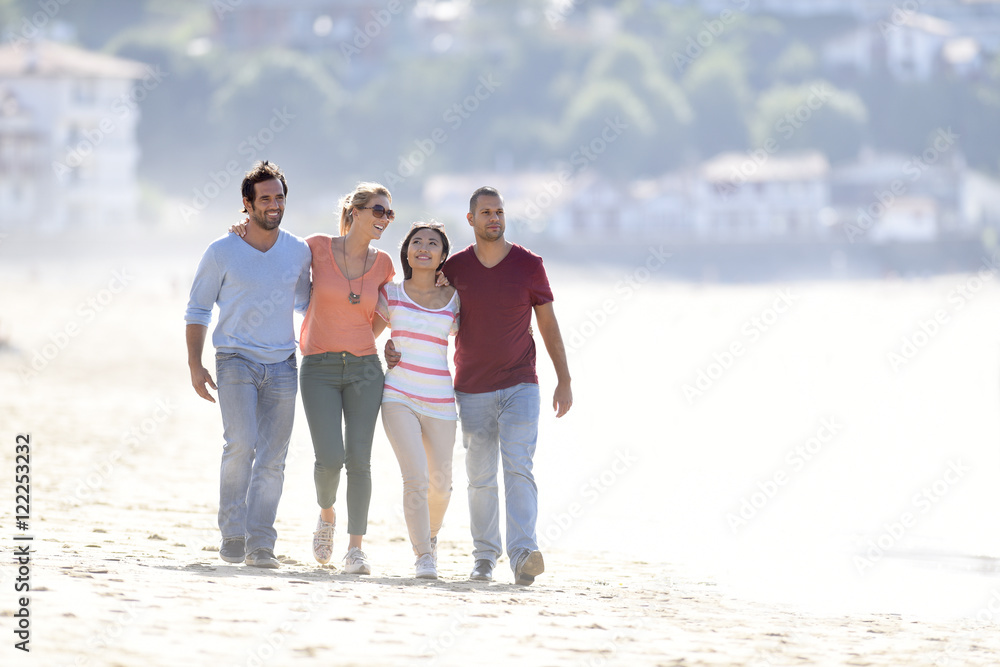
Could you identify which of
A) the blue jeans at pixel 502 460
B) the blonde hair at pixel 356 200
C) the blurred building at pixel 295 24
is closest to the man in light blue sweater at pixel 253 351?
the blonde hair at pixel 356 200

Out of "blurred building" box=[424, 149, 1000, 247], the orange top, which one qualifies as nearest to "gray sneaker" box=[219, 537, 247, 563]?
the orange top

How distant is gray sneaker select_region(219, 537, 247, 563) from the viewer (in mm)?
5422

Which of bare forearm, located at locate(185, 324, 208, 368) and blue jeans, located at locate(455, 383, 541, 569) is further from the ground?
bare forearm, located at locate(185, 324, 208, 368)

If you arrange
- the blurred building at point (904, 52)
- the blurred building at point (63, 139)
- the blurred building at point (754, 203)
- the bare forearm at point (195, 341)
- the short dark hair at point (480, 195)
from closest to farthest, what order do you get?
the bare forearm at point (195, 341) → the short dark hair at point (480, 195) → the blurred building at point (63, 139) → the blurred building at point (754, 203) → the blurred building at point (904, 52)

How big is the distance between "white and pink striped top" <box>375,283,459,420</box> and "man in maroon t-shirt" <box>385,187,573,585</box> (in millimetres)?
83

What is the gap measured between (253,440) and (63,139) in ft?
209

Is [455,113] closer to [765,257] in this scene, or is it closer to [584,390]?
[765,257]

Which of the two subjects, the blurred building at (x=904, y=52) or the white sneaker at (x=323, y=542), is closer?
the white sneaker at (x=323, y=542)

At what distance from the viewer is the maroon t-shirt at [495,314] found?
5.59 m

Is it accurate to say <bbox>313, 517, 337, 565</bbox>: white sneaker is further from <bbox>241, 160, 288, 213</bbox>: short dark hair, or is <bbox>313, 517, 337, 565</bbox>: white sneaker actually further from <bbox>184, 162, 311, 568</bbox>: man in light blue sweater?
<bbox>241, 160, 288, 213</bbox>: short dark hair

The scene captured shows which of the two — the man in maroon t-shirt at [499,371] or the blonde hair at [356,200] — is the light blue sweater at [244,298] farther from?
the man in maroon t-shirt at [499,371]

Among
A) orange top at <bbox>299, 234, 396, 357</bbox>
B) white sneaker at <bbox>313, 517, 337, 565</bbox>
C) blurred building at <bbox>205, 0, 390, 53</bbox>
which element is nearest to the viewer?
orange top at <bbox>299, 234, 396, 357</bbox>

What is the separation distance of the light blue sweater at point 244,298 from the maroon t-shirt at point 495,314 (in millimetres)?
790

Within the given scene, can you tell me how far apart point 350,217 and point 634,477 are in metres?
6.30
